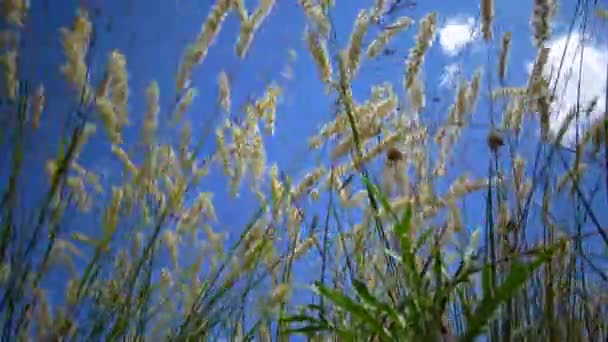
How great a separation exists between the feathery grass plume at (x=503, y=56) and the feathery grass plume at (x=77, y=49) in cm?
81

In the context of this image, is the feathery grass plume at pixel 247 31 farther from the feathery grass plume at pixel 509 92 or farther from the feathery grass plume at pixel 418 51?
the feathery grass plume at pixel 509 92

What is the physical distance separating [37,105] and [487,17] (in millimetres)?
921

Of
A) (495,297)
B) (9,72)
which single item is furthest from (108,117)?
(495,297)

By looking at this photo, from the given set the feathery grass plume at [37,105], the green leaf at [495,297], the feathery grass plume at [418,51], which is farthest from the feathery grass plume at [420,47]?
the green leaf at [495,297]

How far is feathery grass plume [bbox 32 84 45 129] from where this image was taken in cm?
137

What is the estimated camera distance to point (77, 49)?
1.34 m

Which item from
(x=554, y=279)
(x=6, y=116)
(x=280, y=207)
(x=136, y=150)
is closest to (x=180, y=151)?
(x=136, y=150)

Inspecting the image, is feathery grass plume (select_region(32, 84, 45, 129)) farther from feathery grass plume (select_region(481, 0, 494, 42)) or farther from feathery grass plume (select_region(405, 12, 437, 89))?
feathery grass plume (select_region(481, 0, 494, 42))

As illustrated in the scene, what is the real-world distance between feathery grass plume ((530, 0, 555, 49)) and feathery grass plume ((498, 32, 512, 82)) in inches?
5.7

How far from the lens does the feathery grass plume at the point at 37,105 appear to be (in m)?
1.37

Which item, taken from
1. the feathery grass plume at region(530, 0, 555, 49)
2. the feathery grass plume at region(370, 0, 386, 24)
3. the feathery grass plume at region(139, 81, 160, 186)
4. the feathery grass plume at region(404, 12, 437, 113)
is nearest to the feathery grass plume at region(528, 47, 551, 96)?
the feathery grass plume at region(530, 0, 555, 49)

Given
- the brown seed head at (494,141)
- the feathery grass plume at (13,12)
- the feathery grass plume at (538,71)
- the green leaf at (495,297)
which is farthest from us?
the feathery grass plume at (538,71)

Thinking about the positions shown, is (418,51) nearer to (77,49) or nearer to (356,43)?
(356,43)

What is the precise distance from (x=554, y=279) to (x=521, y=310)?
14cm
